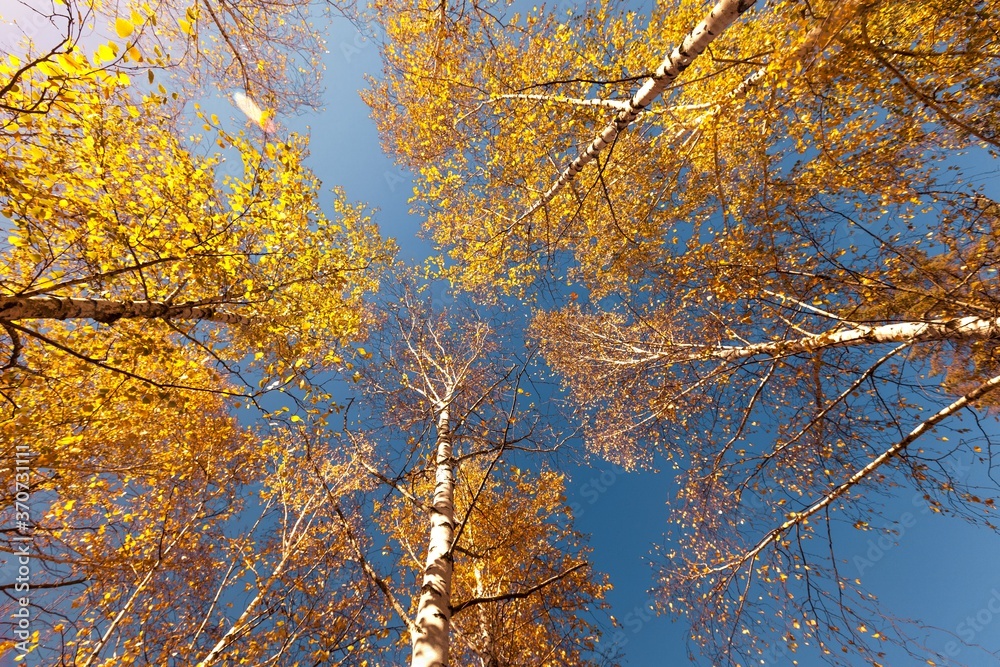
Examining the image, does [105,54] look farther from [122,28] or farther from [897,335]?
[897,335]

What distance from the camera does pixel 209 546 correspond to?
6.17 metres

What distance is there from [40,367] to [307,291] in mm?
2926

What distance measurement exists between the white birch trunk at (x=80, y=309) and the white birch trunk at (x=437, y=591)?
3145mm

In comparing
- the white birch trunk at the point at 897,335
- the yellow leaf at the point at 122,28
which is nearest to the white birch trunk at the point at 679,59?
the white birch trunk at the point at 897,335

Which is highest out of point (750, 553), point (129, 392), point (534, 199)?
point (534, 199)

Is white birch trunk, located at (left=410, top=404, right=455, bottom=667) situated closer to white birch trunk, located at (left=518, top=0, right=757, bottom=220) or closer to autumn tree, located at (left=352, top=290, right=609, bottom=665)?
autumn tree, located at (left=352, top=290, right=609, bottom=665)

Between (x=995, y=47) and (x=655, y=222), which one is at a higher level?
(x=655, y=222)

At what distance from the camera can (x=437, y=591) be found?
268 cm

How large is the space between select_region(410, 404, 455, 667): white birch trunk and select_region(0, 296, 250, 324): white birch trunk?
10.3 feet

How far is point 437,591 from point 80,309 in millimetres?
3633

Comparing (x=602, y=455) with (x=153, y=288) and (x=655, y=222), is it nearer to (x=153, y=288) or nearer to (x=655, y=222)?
(x=655, y=222)

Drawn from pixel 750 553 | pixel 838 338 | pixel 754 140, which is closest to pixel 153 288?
pixel 754 140

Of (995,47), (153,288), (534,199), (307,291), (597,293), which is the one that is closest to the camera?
(995,47)

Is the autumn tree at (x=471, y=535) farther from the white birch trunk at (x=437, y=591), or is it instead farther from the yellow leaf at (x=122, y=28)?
the yellow leaf at (x=122, y=28)
